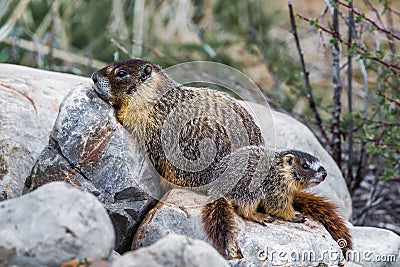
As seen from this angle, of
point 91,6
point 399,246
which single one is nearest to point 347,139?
point 399,246

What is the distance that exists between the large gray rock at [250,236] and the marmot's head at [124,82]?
73 centimetres

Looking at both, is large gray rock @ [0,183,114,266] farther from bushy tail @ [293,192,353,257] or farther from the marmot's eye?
bushy tail @ [293,192,353,257]

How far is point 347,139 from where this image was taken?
23.3 feet

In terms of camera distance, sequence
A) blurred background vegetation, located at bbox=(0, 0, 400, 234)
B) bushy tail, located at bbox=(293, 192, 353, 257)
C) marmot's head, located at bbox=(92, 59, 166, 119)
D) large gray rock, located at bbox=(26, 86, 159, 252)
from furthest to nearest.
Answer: blurred background vegetation, located at bbox=(0, 0, 400, 234), bushy tail, located at bbox=(293, 192, 353, 257), marmot's head, located at bbox=(92, 59, 166, 119), large gray rock, located at bbox=(26, 86, 159, 252)

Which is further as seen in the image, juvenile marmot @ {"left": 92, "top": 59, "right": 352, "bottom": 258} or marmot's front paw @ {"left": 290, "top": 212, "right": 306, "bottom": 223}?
marmot's front paw @ {"left": 290, "top": 212, "right": 306, "bottom": 223}

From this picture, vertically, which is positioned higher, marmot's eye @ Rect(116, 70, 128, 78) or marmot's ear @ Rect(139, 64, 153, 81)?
marmot's ear @ Rect(139, 64, 153, 81)

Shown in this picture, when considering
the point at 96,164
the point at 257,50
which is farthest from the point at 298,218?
the point at 257,50

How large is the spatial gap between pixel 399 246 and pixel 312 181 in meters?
0.80

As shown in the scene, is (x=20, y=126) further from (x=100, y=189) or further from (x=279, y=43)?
(x=279, y=43)

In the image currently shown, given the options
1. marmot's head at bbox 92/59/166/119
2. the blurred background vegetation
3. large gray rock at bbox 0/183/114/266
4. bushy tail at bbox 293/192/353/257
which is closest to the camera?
large gray rock at bbox 0/183/114/266

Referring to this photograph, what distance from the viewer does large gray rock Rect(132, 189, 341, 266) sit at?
4.48 m

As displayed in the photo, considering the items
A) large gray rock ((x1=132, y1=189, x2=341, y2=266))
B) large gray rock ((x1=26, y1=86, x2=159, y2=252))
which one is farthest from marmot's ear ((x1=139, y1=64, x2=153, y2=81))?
large gray rock ((x1=132, y1=189, x2=341, y2=266))

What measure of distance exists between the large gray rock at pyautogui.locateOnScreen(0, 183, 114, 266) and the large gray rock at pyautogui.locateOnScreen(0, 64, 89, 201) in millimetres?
1480

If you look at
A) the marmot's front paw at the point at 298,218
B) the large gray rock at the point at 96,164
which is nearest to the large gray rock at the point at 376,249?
the marmot's front paw at the point at 298,218
